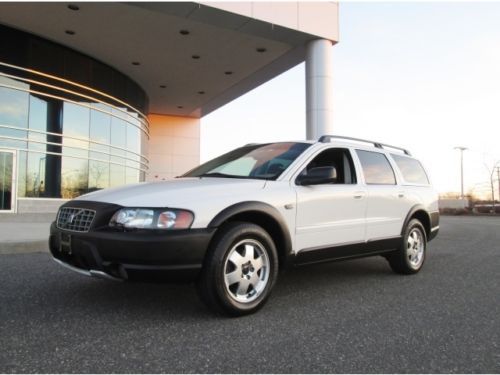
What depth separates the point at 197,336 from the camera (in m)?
3.13

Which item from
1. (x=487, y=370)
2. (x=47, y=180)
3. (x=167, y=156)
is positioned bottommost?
(x=487, y=370)

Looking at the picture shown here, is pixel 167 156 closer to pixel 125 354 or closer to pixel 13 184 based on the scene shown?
pixel 13 184

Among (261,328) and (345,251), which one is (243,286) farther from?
(345,251)

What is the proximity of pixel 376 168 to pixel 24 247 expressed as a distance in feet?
18.6

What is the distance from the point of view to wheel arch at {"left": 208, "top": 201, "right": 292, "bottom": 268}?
355 centimetres

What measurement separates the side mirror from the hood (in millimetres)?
449

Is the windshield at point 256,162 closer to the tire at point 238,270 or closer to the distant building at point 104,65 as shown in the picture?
the tire at point 238,270

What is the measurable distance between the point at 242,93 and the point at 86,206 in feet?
67.5

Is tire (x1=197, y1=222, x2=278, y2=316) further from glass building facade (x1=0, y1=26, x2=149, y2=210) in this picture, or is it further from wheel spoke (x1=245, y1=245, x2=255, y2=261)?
glass building facade (x1=0, y1=26, x2=149, y2=210)

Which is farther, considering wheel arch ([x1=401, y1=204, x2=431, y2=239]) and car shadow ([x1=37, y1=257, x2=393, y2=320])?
wheel arch ([x1=401, y1=204, x2=431, y2=239])

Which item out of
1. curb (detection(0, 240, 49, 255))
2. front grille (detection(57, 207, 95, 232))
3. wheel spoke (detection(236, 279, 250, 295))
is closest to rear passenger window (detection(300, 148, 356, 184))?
wheel spoke (detection(236, 279, 250, 295))

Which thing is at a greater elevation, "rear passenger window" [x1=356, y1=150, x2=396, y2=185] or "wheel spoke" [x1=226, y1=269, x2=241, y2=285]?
"rear passenger window" [x1=356, y1=150, x2=396, y2=185]

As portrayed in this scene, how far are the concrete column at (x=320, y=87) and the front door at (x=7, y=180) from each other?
10.4 metres

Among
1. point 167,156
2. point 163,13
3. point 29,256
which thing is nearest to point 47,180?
point 163,13
